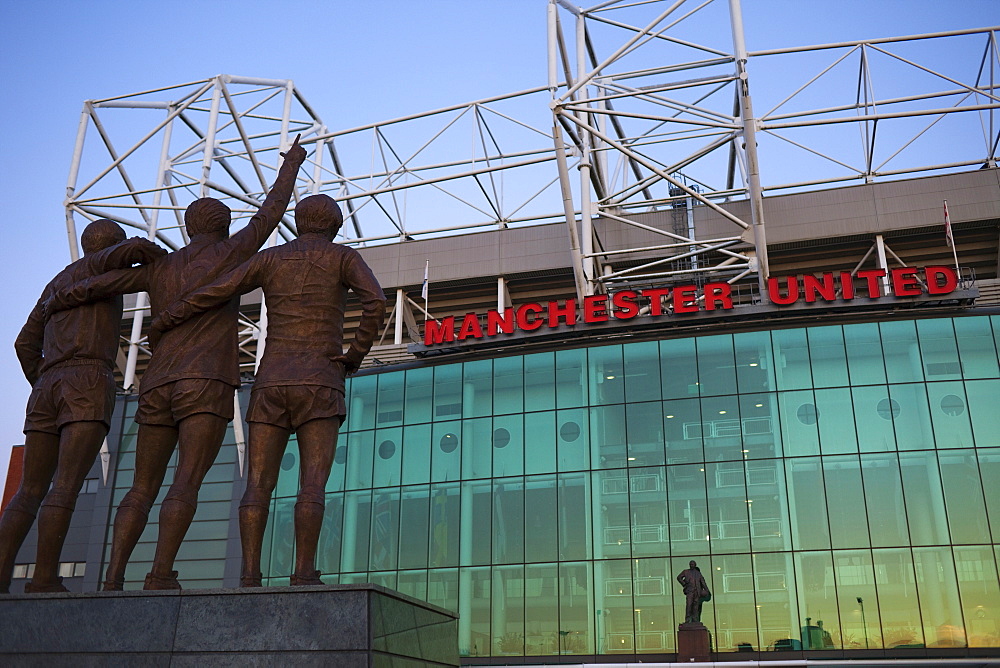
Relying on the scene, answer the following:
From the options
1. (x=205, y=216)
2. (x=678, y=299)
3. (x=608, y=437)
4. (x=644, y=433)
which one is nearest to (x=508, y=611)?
(x=608, y=437)

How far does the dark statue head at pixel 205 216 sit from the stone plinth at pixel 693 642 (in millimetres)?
20984

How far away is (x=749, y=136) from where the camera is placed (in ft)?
102

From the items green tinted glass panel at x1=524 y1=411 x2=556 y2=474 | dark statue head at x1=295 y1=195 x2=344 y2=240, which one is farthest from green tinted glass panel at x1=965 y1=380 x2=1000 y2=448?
dark statue head at x1=295 y1=195 x2=344 y2=240

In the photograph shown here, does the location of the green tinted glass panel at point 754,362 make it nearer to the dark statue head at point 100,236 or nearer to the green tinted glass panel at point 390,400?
the green tinted glass panel at point 390,400

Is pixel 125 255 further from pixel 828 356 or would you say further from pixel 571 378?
pixel 828 356

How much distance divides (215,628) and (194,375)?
268 centimetres

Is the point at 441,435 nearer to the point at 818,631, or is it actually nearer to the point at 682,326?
the point at 682,326

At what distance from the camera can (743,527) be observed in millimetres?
29516

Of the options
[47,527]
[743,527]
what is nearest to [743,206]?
[743,527]

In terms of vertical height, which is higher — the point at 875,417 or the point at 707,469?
the point at 875,417

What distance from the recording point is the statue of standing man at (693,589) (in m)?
26.8

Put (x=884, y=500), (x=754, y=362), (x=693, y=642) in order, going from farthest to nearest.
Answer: (x=754, y=362) → (x=884, y=500) → (x=693, y=642)

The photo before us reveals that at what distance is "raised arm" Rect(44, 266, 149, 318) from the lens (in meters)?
10.2

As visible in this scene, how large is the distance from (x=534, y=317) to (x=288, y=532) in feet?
39.0
